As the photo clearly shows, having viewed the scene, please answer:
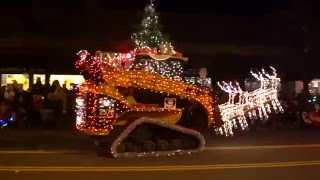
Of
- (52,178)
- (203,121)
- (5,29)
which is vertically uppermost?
(5,29)

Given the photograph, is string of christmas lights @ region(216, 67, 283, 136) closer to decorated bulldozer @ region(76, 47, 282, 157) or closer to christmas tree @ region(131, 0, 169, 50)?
christmas tree @ region(131, 0, 169, 50)

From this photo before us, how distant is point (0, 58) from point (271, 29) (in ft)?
49.2

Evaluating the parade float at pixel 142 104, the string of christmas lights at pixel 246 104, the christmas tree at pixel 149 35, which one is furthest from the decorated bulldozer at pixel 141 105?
the string of christmas lights at pixel 246 104

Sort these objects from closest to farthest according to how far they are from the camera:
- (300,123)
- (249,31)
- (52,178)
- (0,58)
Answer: (52,178)
(300,123)
(0,58)
(249,31)

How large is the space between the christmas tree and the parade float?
184 centimetres

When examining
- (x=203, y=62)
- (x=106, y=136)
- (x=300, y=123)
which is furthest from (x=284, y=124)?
(x=106, y=136)

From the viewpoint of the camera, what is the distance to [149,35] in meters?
18.6

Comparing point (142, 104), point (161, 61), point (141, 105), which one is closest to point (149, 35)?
point (161, 61)

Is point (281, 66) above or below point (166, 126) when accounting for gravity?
above

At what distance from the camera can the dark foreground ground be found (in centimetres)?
1204

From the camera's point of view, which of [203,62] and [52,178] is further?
[203,62]

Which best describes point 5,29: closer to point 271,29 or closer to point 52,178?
point 271,29

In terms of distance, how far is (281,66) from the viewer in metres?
31.9

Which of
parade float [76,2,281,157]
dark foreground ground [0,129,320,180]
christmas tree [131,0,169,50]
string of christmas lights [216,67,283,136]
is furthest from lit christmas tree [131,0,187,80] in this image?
string of christmas lights [216,67,283,136]
